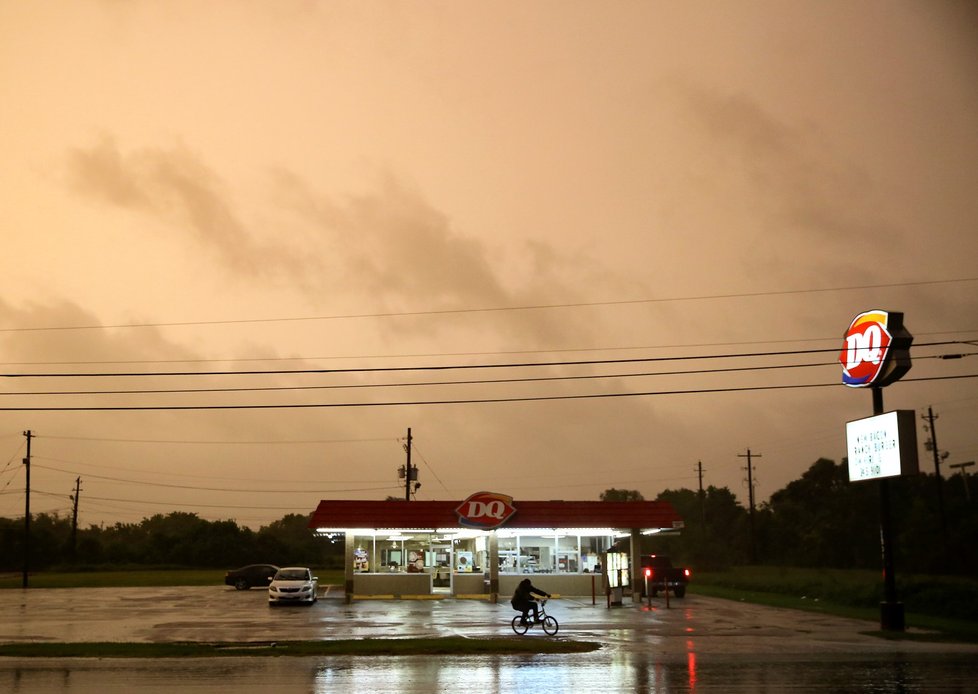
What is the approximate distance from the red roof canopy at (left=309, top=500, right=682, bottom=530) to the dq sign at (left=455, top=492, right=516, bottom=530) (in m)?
0.50

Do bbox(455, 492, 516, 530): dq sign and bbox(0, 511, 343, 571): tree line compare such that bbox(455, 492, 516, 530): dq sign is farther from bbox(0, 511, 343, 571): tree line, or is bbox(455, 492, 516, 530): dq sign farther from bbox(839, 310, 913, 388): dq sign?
bbox(0, 511, 343, 571): tree line

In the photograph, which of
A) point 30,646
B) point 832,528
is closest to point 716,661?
point 30,646

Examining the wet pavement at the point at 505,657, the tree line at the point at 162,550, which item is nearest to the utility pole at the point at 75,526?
the tree line at the point at 162,550

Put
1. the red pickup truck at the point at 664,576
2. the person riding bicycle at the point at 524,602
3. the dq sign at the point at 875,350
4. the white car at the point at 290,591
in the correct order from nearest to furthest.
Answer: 1. the person riding bicycle at the point at 524,602
2. the dq sign at the point at 875,350
3. the white car at the point at 290,591
4. the red pickup truck at the point at 664,576

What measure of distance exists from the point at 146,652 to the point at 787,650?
15.0m

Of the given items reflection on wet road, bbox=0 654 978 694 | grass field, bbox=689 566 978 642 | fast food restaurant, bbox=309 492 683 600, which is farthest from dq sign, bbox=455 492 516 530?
reflection on wet road, bbox=0 654 978 694

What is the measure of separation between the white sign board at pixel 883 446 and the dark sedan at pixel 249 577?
37460 millimetres

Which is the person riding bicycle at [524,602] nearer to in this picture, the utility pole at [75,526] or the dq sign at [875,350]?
the dq sign at [875,350]

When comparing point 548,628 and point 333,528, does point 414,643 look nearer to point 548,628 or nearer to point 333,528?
point 548,628

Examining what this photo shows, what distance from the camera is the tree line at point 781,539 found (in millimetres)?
68125

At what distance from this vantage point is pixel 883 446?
1112 inches

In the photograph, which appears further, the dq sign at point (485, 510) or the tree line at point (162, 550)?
the tree line at point (162, 550)

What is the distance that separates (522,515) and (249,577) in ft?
70.3

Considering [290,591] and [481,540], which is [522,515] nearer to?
[481,540]
